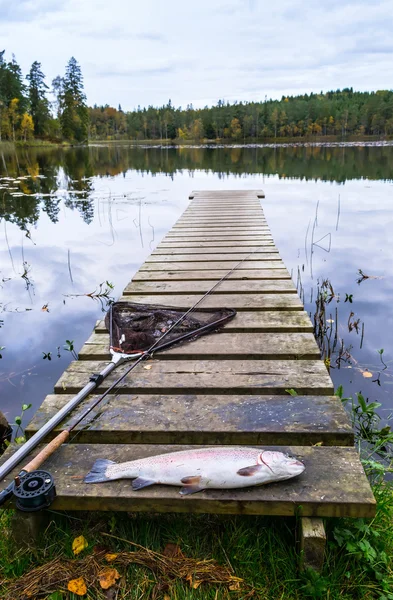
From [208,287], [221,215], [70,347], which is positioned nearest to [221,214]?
[221,215]

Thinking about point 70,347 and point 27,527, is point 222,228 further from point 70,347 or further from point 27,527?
point 27,527

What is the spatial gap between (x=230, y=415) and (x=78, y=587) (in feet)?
3.34

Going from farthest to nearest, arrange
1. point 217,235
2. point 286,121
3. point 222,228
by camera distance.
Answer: point 286,121
point 222,228
point 217,235

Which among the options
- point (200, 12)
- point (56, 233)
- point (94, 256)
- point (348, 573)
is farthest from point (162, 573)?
point (200, 12)

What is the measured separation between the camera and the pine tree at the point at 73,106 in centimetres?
6531

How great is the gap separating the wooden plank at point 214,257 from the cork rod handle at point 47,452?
12.0ft

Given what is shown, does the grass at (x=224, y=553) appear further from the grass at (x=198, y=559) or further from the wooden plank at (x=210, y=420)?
the wooden plank at (x=210, y=420)

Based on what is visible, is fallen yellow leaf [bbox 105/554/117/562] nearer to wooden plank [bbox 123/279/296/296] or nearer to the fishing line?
the fishing line

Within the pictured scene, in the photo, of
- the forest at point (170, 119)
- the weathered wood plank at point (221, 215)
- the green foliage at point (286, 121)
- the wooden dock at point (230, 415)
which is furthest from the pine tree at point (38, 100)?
the wooden dock at point (230, 415)

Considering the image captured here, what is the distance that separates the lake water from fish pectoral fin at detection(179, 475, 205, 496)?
245 centimetres

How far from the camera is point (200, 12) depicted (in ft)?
94.5

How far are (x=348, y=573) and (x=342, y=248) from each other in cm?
805

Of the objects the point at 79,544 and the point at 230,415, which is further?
the point at 230,415

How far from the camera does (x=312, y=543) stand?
5.67 feet
